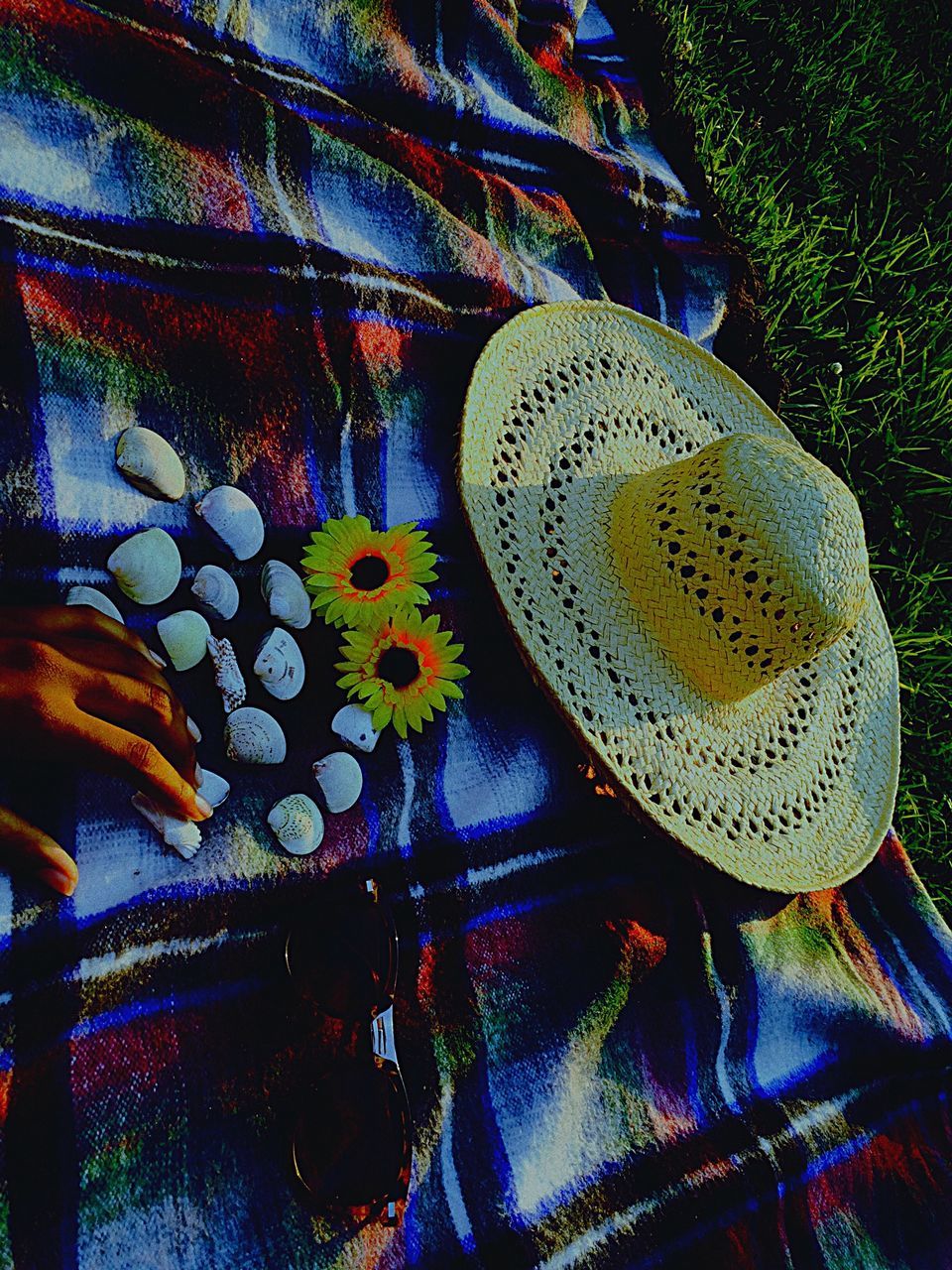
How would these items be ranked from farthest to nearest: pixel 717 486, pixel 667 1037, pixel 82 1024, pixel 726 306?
pixel 726 306
pixel 667 1037
pixel 717 486
pixel 82 1024

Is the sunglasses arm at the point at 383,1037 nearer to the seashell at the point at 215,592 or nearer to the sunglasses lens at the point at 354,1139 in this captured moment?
the sunglasses lens at the point at 354,1139

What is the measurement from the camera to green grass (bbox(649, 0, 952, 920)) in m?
1.42

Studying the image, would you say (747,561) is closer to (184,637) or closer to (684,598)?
(684,598)

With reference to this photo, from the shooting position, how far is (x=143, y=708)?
0.73 metres

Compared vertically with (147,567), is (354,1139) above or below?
below

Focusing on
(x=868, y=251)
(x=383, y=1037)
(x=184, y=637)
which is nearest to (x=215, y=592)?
(x=184, y=637)

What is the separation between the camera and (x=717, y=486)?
2.71ft

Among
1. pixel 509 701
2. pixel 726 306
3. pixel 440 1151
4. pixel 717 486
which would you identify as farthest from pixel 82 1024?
pixel 726 306

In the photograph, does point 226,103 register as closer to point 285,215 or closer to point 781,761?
point 285,215

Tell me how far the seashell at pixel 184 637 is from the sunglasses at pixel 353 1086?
253mm

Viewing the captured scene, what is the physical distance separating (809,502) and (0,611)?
2.25ft

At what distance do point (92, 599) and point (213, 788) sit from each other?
0.64ft

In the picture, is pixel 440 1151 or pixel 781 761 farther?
pixel 781 761

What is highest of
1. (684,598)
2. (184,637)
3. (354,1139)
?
(684,598)
